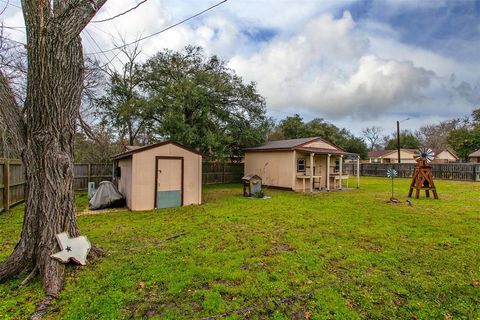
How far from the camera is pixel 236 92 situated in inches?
571

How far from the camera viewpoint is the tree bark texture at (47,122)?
3039mm

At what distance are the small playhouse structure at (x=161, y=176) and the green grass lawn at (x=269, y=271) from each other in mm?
1778

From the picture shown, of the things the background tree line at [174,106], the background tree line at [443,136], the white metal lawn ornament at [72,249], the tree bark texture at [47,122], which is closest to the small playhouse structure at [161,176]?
the background tree line at [174,106]

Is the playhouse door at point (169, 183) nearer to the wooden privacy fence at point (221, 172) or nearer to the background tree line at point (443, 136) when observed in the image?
the wooden privacy fence at point (221, 172)

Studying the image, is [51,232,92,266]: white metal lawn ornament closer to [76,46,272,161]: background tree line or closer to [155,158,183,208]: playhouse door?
[155,158,183,208]: playhouse door

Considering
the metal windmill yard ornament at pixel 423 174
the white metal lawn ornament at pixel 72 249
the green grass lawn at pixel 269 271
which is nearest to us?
the green grass lawn at pixel 269 271

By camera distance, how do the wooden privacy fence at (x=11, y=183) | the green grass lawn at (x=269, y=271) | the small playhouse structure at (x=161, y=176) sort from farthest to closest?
the small playhouse structure at (x=161, y=176), the wooden privacy fence at (x=11, y=183), the green grass lawn at (x=269, y=271)

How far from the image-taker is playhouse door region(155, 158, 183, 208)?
8664mm

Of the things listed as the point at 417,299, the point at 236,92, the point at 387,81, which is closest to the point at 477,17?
the point at 417,299

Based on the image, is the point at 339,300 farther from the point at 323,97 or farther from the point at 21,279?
the point at 323,97

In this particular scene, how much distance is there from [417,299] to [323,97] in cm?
2281

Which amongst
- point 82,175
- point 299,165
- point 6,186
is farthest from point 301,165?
point 6,186

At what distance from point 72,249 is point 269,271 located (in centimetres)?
270

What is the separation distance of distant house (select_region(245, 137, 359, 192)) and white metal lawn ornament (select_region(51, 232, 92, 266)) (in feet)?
36.3
